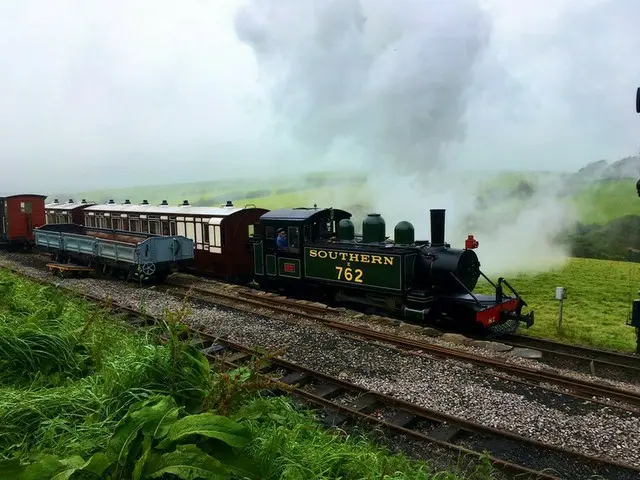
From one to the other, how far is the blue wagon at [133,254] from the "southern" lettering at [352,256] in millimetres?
5400

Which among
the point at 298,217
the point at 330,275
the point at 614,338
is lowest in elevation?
the point at 614,338

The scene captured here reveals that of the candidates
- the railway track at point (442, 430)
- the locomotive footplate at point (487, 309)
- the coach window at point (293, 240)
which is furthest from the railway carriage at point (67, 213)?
the railway track at point (442, 430)

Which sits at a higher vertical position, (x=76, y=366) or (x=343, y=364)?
(x=76, y=366)

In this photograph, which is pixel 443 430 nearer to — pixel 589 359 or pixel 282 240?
pixel 589 359

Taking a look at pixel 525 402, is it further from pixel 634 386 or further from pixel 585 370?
pixel 585 370

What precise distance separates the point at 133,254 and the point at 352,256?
725cm

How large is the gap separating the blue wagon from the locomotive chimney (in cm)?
844

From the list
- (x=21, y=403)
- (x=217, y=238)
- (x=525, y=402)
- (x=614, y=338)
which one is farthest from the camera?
(x=217, y=238)

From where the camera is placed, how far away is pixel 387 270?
36.5 feet

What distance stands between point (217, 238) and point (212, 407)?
12.5m

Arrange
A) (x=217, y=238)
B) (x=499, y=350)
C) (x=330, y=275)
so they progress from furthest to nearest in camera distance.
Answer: (x=217, y=238) → (x=330, y=275) → (x=499, y=350)

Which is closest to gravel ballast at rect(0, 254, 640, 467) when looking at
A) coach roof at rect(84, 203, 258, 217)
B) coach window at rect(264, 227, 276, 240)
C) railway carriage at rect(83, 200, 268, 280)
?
coach window at rect(264, 227, 276, 240)

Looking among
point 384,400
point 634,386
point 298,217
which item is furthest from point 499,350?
point 298,217

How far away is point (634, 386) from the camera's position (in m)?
7.53
